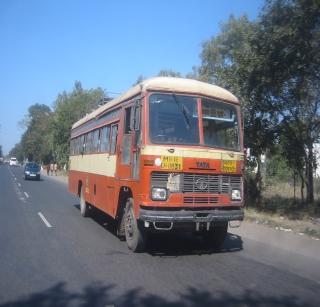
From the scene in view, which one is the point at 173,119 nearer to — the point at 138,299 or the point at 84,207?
the point at 138,299

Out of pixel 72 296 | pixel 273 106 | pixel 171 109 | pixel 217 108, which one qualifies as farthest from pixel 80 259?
pixel 273 106

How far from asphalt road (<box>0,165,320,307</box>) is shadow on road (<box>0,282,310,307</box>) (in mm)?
13

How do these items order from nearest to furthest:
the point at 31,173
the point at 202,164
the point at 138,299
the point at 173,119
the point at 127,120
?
the point at 138,299
the point at 202,164
the point at 173,119
the point at 127,120
the point at 31,173

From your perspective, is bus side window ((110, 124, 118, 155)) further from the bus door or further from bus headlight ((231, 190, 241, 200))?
bus headlight ((231, 190, 241, 200))

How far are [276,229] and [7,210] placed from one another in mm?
9258

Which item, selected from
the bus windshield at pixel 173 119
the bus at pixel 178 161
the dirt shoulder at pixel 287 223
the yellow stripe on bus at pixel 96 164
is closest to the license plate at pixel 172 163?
the bus at pixel 178 161

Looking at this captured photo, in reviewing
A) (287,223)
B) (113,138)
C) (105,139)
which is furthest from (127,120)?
(287,223)

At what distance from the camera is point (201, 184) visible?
866 centimetres

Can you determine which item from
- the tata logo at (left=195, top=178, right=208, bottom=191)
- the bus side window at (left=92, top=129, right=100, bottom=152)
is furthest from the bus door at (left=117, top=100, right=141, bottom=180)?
the bus side window at (left=92, top=129, right=100, bottom=152)

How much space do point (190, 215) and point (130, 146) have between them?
1.89 m

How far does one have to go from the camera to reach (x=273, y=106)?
53.0 feet

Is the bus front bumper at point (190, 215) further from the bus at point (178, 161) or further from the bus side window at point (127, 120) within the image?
the bus side window at point (127, 120)

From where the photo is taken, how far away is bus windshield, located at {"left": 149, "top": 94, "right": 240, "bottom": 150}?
8641 mm

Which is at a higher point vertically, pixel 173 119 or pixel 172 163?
pixel 173 119
